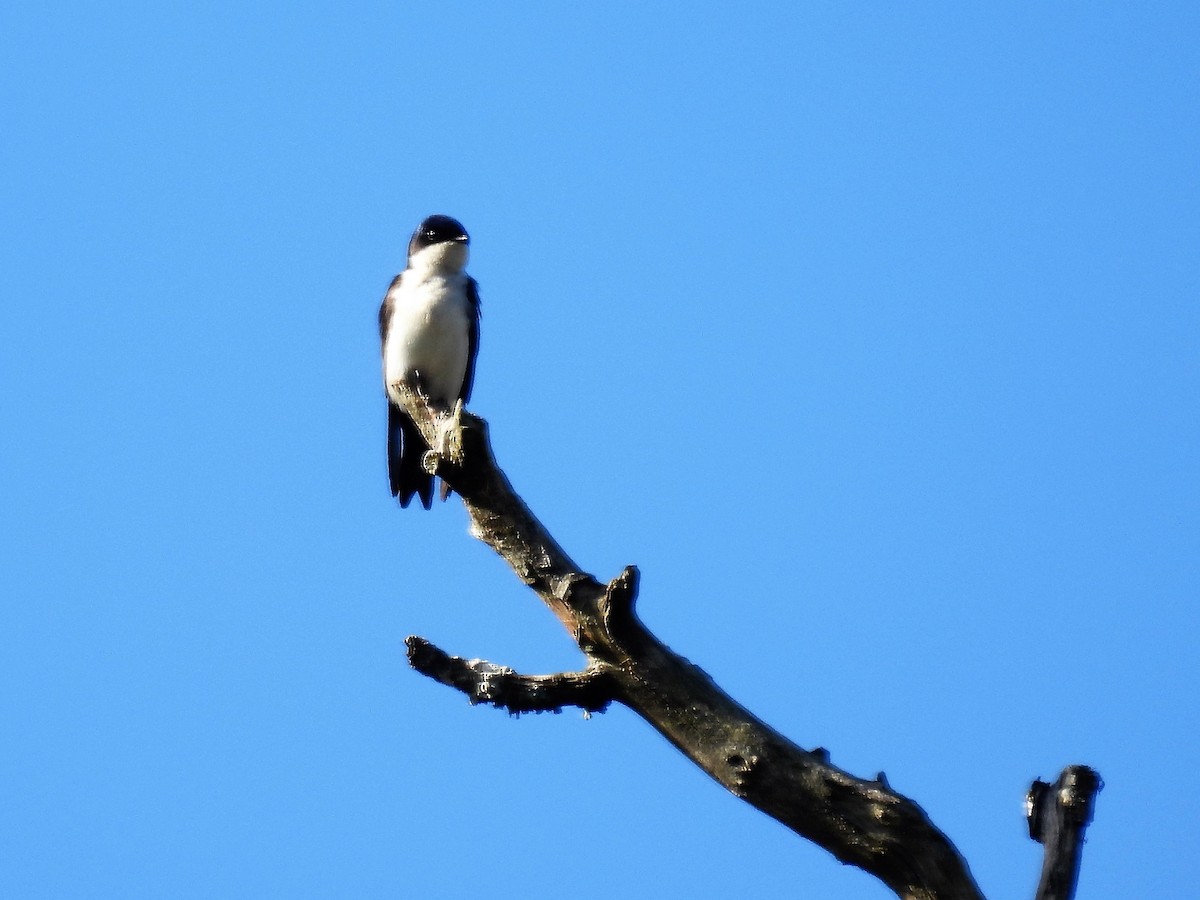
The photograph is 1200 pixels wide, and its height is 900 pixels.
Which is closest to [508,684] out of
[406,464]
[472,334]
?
[406,464]

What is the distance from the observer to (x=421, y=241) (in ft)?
40.0

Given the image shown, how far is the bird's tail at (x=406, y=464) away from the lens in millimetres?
11094

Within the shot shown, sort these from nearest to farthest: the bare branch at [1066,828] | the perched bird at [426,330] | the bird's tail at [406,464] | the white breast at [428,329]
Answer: the bare branch at [1066,828] → the bird's tail at [406,464] → the perched bird at [426,330] → the white breast at [428,329]

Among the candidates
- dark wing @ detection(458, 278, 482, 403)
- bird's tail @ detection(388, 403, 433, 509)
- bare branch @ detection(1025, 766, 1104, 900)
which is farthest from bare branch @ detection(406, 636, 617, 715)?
dark wing @ detection(458, 278, 482, 403)

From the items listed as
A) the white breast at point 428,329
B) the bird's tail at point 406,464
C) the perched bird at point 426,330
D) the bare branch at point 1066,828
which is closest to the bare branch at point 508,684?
the bare branch at point 1066,828

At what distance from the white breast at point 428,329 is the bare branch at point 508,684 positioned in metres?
6.04

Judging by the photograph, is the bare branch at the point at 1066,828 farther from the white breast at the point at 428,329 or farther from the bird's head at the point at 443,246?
the bird's head at the point at 443,246

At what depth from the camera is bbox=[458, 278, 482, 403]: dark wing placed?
11.9 m

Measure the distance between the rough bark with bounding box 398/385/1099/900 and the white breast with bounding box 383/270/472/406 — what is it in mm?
5498

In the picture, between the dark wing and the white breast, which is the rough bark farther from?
the dark wing

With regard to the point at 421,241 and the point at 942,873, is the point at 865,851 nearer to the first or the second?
the point at 942,873

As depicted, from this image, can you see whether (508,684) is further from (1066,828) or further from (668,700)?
(1066,828)

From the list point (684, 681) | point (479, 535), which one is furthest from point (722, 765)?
point (479, 535)

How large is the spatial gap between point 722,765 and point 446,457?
1858mm
